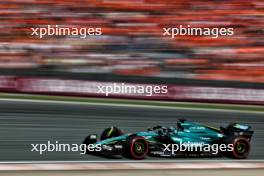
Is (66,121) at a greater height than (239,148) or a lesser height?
greater

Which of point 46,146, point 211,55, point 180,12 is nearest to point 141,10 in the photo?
Answer: point 180,12

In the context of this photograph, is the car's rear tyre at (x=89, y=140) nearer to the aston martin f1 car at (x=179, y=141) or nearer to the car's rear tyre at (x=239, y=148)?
the aston martin f1 car at (x=179, y=141)

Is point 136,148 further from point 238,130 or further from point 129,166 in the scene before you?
point 238,130

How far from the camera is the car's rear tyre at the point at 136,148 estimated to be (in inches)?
206

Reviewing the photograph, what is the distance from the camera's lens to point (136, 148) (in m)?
5.25

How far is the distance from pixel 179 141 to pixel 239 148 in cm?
66

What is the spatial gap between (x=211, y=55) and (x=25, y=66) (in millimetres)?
1875

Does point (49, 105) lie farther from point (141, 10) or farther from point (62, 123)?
point (141, 10)

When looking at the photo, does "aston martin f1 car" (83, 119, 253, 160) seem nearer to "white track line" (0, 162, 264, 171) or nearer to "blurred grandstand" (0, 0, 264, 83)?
"white track line" (0, 162, 264, 171)

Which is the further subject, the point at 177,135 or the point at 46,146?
the point at 177,135

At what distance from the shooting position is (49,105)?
5.04 meters

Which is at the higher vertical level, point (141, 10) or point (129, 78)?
point (141, 10)

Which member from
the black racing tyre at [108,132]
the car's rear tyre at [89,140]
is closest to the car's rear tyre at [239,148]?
the black racing tyre at [108,132]

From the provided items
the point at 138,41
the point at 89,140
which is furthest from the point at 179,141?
the point at 138,41
